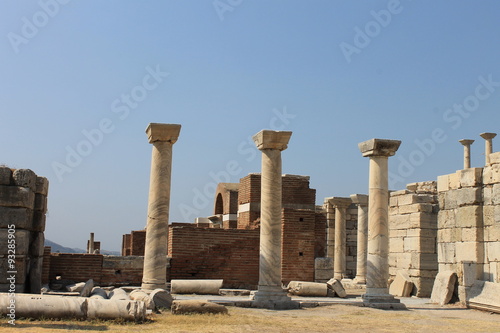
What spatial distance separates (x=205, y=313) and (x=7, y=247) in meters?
4.44

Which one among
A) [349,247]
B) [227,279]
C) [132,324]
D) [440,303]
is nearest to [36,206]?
[132,324]

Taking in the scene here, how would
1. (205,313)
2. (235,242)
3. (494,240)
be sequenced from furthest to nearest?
(235,242)
(494,240)
(205,313)

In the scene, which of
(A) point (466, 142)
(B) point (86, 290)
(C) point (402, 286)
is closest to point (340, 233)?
(A) point (466, 142)

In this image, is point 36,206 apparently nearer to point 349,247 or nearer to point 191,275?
point 191,275

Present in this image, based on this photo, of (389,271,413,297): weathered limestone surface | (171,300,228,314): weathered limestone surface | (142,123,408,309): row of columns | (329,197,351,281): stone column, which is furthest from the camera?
(329,197,351,281): stone column

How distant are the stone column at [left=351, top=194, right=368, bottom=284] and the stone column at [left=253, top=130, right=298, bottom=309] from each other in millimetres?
9747

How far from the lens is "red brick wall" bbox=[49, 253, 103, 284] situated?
1531 centimetres

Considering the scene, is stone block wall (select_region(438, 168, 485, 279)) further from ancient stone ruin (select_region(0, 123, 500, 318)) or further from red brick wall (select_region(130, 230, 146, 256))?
red brick wall (select_region(130, 230, 146, 256))

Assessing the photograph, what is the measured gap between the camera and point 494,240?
15086mm

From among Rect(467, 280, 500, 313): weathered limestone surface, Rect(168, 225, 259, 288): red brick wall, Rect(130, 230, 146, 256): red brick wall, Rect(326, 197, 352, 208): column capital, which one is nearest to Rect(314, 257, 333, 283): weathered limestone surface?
Rect(168, 225, 259, 288): red brick wall

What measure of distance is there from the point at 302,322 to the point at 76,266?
728cm

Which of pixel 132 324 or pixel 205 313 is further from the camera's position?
pixel 205 313

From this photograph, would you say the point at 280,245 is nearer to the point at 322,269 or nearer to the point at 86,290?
the point at 322,269

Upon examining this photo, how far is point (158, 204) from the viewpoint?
13.5 m
